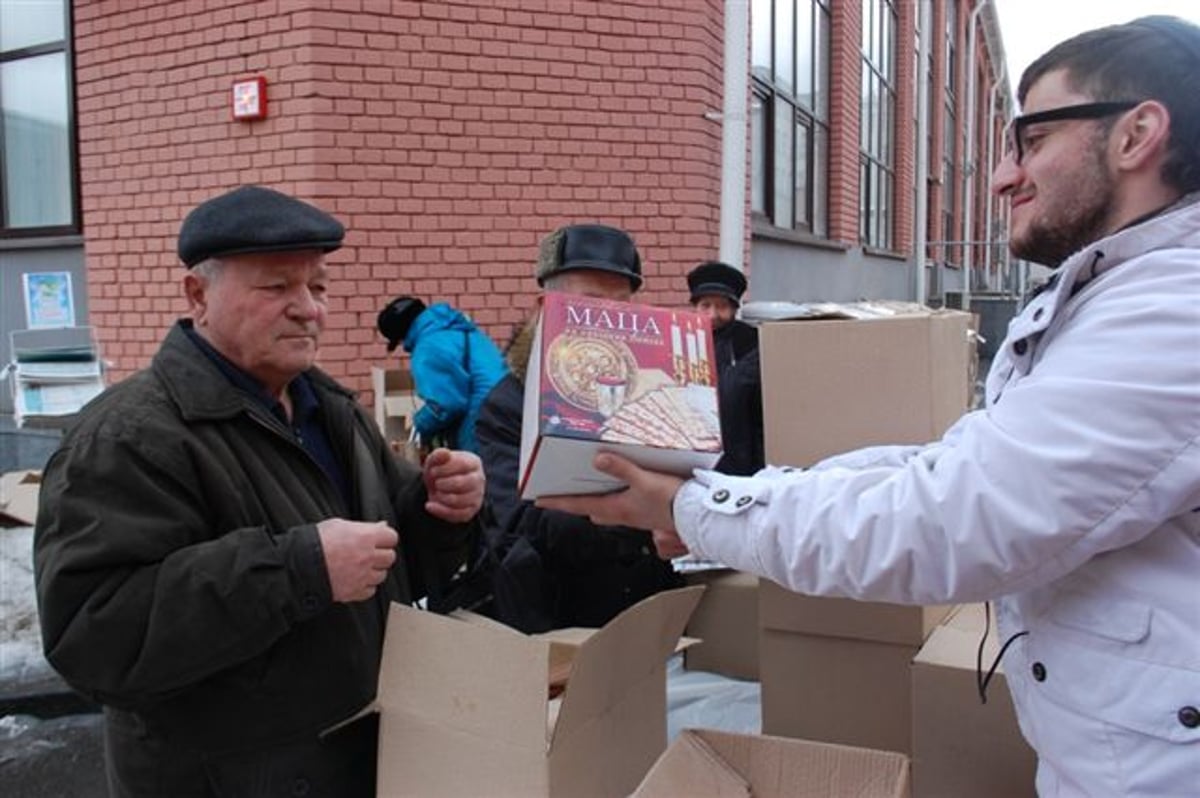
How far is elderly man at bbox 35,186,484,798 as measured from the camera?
4.63ft

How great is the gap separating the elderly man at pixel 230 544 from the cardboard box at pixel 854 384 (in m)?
0.66

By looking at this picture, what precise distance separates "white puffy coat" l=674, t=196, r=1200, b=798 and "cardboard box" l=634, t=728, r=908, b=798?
30cm

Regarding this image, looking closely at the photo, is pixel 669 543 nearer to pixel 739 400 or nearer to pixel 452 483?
pixel 452 483

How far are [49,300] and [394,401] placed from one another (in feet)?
8.15

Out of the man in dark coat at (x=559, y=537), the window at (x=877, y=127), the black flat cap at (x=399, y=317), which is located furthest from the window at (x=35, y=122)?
the window at (x=877, y=127)

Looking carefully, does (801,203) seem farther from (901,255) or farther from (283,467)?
(283,467)

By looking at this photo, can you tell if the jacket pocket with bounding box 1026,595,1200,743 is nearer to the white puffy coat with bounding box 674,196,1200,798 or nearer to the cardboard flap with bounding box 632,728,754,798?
the white puffy coat with bounding box 674,196,1200,798

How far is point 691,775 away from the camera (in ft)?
4.91

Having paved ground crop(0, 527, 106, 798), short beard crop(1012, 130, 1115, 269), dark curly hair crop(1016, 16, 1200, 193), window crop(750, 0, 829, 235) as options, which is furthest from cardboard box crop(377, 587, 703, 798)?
window crop(750, 0, 829, 235)

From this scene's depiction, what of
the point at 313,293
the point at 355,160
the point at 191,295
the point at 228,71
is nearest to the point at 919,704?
Answer: the point at 313,293

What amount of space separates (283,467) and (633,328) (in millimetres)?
668

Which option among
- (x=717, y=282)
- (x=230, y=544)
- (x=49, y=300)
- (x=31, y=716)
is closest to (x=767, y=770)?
(x=230, y=544)

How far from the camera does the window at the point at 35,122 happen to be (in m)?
5.88

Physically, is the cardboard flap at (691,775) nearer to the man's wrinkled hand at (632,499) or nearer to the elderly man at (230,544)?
the man's wrinkled hand at (632,499)
